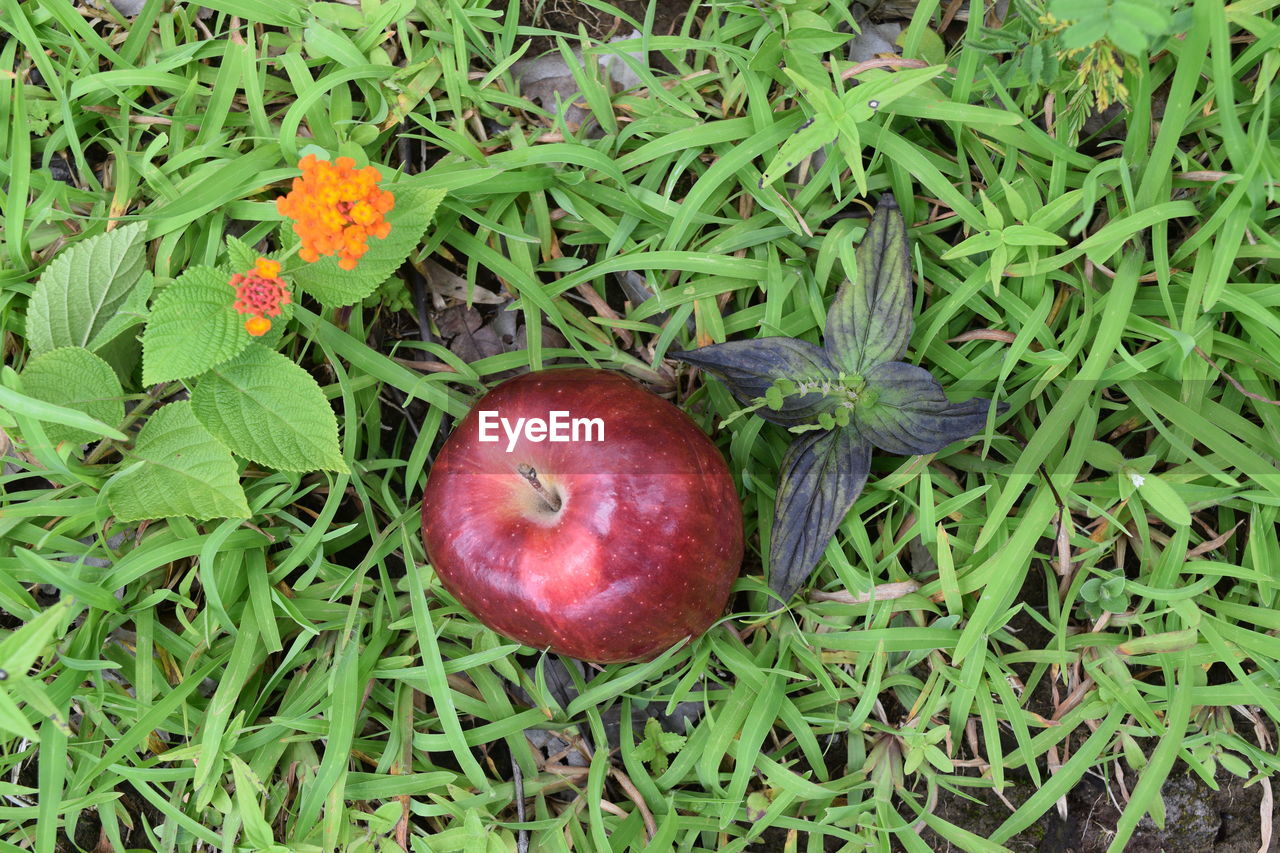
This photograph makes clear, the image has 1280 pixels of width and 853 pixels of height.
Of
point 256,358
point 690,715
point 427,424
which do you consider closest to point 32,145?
point 256,358

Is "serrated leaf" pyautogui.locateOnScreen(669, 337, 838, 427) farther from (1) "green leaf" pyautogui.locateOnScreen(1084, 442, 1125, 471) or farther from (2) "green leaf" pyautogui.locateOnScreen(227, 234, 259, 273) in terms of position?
(2) "green leaf" pyautogui.locateOnScreen(227, 234, 259, 273)

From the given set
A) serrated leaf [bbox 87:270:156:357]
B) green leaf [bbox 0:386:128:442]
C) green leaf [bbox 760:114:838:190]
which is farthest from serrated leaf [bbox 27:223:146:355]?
green leaf [bbox 760:114:838:190]

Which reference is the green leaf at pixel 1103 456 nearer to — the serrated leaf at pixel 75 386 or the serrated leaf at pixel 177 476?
the serrated leaf at pixel 177 476

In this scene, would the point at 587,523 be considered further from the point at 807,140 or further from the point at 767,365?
the point at 807,140

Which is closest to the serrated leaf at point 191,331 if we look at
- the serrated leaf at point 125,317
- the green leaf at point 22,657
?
the serrated leaf at point 125,317

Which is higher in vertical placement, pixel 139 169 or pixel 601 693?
pixel 139 169

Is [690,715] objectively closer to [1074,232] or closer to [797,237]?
[797,237]
